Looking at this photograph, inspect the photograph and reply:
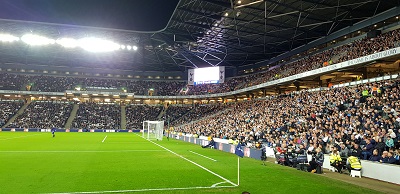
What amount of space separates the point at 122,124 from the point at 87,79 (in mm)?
18156

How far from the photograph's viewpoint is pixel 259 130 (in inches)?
1159

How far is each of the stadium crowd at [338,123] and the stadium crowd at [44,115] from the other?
148ft

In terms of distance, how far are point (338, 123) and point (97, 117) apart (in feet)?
190

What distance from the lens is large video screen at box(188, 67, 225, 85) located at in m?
49.9

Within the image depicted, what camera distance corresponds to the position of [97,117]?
67.1m

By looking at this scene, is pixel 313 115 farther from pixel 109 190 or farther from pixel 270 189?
pixel 109 190

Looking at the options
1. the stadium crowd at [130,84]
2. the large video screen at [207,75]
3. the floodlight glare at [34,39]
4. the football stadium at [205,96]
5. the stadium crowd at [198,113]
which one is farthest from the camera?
the stadium crowd at [198,113]

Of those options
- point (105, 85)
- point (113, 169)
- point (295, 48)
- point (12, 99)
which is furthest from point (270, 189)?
point (12, 99)

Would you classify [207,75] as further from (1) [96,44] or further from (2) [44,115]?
(2) [44,115]

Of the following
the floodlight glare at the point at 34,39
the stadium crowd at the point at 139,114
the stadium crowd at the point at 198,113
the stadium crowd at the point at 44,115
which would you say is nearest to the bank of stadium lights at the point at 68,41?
the floodlight glare at the point at 34,39

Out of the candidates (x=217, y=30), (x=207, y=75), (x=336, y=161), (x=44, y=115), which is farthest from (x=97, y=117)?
(x=336, y=161)

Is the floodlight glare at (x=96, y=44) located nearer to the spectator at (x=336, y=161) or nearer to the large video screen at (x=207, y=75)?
the large video screen at (x=207, y=75)

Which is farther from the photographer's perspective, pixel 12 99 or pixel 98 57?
pixel 12 99

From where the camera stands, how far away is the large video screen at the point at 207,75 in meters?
49.9
